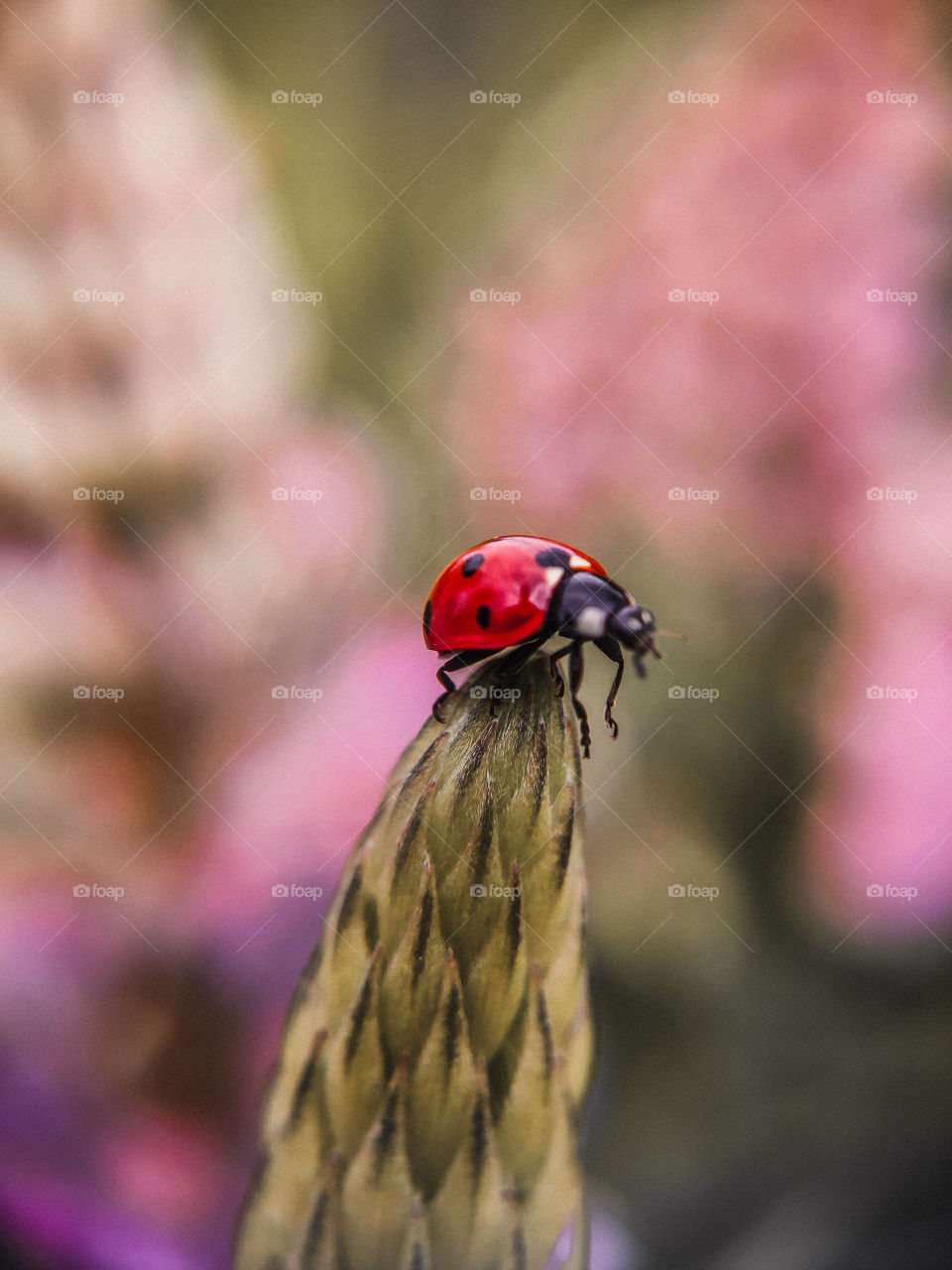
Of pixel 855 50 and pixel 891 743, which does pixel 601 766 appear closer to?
pixel 891 743

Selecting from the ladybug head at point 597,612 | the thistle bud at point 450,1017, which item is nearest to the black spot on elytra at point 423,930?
the thistle bud at point 450,1017

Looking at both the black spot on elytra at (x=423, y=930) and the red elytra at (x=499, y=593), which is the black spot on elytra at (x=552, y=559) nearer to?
the red elytra at (x=499, y=593)

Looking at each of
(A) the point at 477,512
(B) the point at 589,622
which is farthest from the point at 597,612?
(A) the point at 477,512

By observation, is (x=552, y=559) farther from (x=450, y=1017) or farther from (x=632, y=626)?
(x=450, y=1017)

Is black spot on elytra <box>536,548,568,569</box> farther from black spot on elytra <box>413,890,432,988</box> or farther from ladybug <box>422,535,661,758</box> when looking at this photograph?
black spot on elytra <box>413,890,432,988</box>

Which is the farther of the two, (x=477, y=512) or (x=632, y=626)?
(x=477, y=512)

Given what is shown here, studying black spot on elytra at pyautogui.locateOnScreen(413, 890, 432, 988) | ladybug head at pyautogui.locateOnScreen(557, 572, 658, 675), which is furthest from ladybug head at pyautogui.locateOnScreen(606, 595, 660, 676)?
black spot on elytra at pyautogui.locateOnScreen(413, 890, 432, 988)

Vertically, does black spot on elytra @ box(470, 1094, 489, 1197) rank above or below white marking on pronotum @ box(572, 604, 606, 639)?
below
